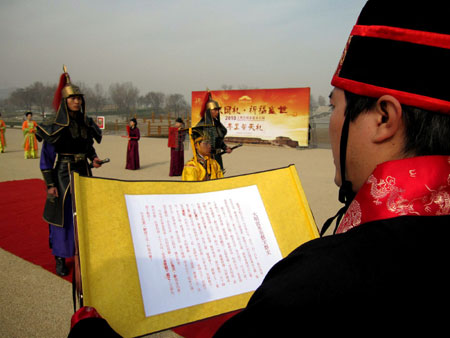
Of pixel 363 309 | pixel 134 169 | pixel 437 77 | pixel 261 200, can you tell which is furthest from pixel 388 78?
pixel 134 169

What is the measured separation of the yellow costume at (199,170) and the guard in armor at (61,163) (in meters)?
1.05

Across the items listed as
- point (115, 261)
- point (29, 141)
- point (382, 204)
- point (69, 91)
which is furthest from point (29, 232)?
point (29, 141)

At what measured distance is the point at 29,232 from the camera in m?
3.93

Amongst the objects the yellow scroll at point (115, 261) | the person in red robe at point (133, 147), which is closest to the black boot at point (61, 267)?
the yellow scroll at point (115, 261)

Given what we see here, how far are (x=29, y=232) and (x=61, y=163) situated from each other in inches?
65.1

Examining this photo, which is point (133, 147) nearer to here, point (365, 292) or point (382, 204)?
point (382, 204)

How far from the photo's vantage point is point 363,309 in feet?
1.34

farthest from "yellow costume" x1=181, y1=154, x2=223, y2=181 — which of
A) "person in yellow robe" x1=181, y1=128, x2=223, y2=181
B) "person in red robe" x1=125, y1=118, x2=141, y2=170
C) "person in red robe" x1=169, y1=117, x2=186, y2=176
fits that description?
"person in red robe" x1=125, y1=118, x2=141, y2=170

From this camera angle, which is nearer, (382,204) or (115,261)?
(382,204)

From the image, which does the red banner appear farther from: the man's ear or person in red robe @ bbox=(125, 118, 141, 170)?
the man's ear

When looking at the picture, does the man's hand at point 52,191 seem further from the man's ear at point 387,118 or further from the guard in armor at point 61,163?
the man's ear at point 387,118

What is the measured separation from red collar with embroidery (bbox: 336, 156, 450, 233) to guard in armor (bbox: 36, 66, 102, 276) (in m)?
2.79

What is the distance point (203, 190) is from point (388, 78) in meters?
0.67

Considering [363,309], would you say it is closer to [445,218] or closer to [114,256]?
[445,218]
